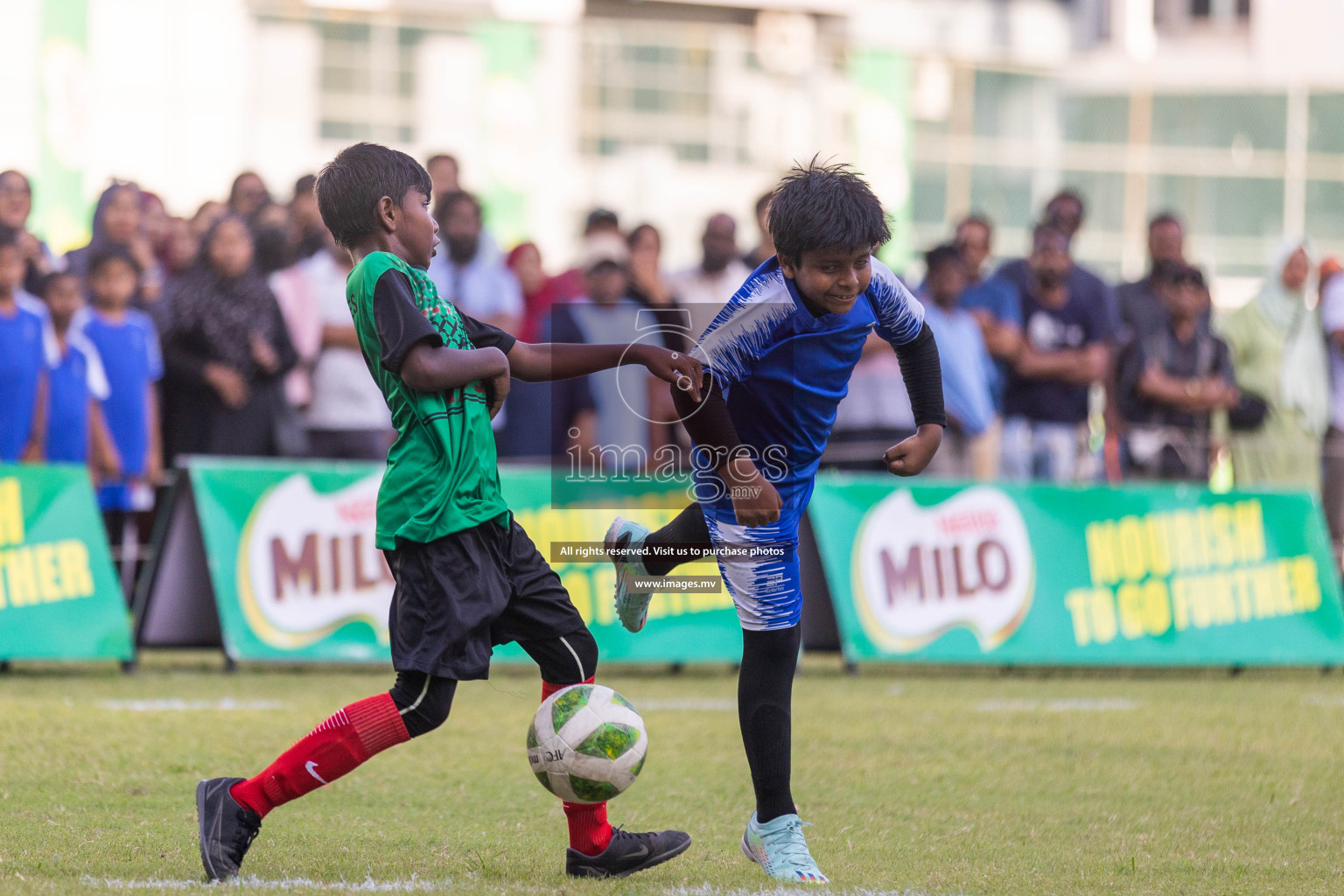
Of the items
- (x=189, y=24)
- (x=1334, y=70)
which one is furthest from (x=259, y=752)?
(x=1334, y=70)

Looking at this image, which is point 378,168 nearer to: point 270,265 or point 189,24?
point 270,265

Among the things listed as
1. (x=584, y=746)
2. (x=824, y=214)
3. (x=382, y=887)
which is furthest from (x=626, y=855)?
(x=824, y=214)

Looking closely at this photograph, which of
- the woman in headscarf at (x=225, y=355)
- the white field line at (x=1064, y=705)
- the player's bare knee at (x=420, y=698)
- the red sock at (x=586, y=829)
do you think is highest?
the woman in headscarf at (x=225, y=355)

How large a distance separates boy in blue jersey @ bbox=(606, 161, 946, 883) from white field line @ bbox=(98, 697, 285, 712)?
12.5ft

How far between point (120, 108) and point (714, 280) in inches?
984

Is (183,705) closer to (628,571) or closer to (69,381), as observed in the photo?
(69,381)

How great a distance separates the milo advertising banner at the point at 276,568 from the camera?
9.50 m

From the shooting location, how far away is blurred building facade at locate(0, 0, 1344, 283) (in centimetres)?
3466

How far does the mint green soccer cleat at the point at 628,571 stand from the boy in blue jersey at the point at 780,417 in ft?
1.27

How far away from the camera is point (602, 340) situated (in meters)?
11.2

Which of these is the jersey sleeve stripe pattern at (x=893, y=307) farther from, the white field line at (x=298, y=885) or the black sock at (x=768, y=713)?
the white field line at (x=298, y=885)

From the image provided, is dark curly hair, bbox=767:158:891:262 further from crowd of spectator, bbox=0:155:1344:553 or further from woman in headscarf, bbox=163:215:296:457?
woman in headscarf, bbox=163:215:296:457

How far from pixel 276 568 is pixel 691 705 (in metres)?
2.60

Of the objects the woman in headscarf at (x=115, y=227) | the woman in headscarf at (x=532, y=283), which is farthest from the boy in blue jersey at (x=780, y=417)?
the woman in headscarf at (x=532, y=283)
